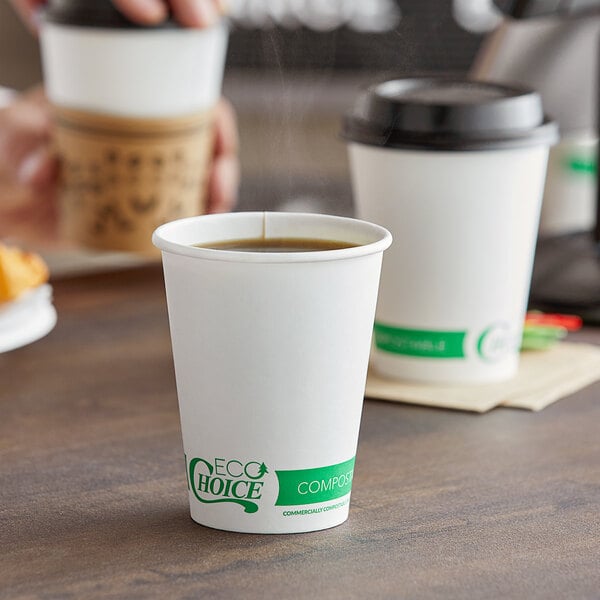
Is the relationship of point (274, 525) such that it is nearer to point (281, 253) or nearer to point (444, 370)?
point (281, 253)

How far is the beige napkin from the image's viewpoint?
88 centimetres

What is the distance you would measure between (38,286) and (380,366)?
332 mm

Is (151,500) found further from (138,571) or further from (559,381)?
(559,381)

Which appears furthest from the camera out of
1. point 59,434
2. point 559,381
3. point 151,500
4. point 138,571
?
point 559,381

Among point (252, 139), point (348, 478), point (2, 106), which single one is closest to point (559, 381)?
point (348, 478)

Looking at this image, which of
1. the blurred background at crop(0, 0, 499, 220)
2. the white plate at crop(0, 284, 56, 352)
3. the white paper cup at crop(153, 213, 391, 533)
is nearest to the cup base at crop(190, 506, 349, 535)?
the white paper cup at crop(153, 213, 391, 533)

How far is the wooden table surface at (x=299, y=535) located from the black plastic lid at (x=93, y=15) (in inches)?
14.1

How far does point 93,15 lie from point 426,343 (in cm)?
49

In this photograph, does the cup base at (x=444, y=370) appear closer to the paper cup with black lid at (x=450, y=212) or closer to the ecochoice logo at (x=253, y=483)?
the paper cup with black lid at (x=450, y=212)

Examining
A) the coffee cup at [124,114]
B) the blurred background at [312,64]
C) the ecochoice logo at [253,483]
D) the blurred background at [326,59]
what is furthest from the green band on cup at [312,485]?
the blurred background at [326,59]

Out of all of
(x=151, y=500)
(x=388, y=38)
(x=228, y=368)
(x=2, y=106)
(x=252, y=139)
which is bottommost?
(x=252, y=139)

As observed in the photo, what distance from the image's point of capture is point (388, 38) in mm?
2988

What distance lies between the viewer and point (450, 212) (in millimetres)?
896

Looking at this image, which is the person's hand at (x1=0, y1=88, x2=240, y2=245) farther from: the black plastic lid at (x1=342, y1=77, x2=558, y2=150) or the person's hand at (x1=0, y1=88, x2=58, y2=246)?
the black plastic lid at (x1=342, y1=77, x2=558, y2=150)
